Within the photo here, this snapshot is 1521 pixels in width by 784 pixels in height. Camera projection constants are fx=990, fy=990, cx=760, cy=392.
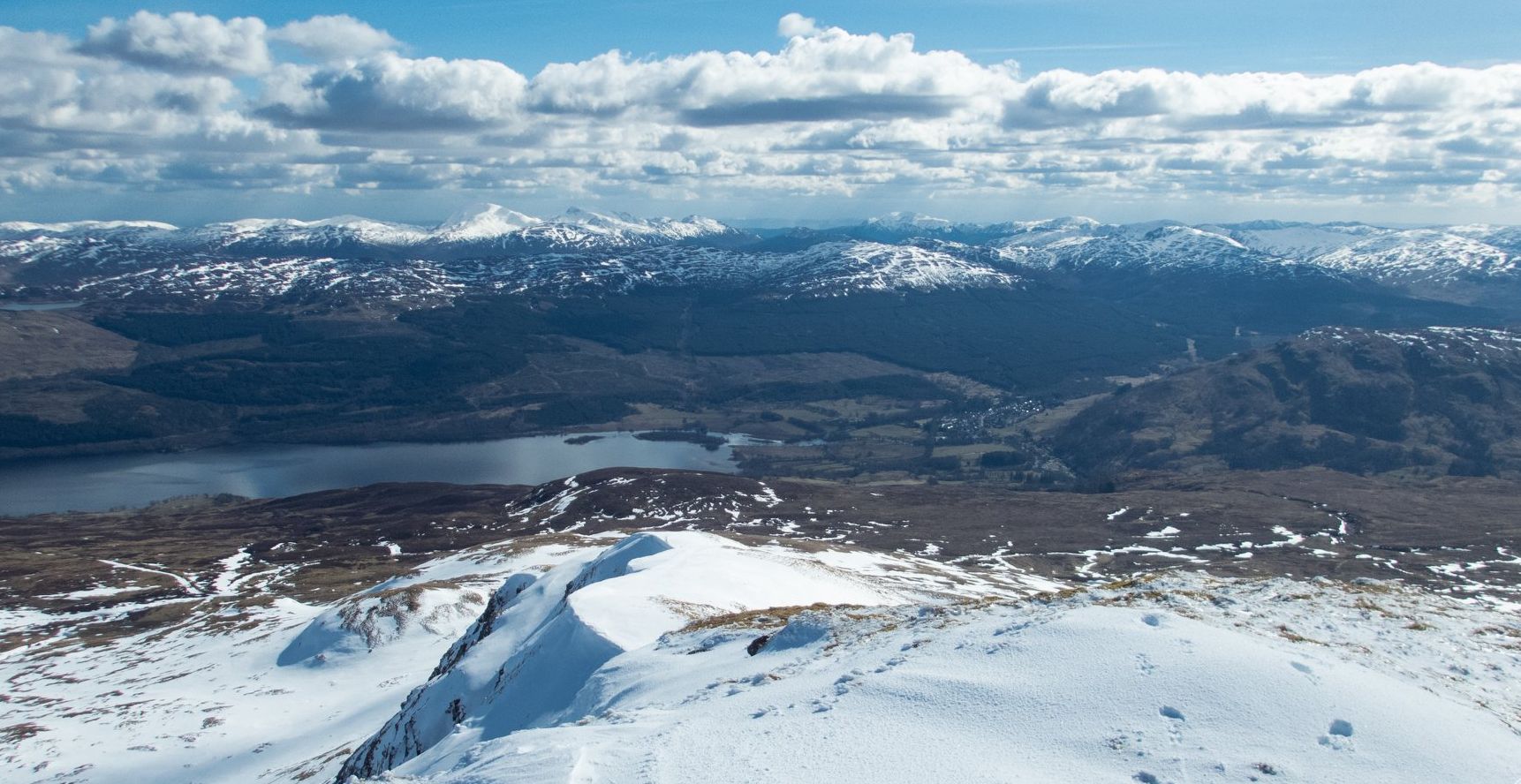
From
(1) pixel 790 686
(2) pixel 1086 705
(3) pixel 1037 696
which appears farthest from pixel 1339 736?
(1) pixel 790 686

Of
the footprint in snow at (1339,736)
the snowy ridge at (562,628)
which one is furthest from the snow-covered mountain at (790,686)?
the snowy ridge at (562,628)

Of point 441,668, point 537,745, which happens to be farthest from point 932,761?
point 441,668

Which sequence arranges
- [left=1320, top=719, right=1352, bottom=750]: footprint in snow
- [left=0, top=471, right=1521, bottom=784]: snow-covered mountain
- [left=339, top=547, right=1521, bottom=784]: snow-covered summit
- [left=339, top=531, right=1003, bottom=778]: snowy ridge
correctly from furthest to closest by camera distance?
[left=339, top=531, right=1003, bottom=778]: snowy ridge, [left=0, top=471, right=1521, bottom=784]: snow-covered mountain, [left=339, top=547, right=1521, bottom=784]: snow-covered summit, [left=1320, top=719, right=1352, bottom=750]: footprint in snow

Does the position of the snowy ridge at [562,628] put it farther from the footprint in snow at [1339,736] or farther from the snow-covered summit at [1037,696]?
the footprint in snow at [1339,736]

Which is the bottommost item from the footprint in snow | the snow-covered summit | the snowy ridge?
the snowy ridge

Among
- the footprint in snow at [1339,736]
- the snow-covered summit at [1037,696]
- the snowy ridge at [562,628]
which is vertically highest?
the footprint in snow at [1339,736]

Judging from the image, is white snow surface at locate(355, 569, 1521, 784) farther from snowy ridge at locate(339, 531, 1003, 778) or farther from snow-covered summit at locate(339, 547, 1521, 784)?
snowy ridge at locate(339, 531, 1003, 778)

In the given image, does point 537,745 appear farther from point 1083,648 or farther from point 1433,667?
point 1433,667

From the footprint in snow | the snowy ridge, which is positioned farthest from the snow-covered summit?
the snowy ridge

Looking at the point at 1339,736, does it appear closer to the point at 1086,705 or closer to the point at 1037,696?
the point at 1086,705
